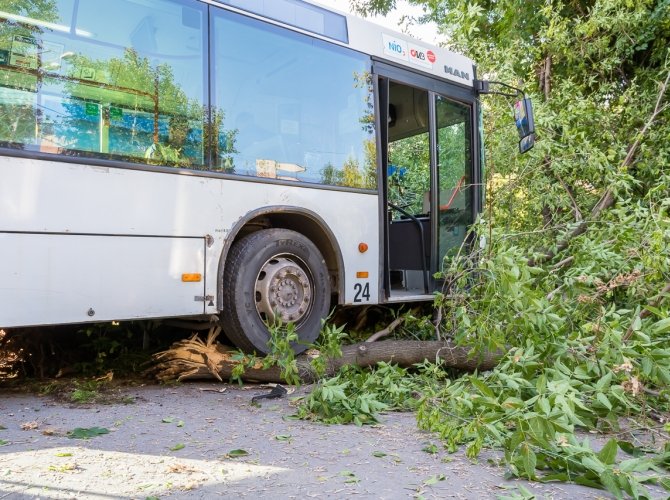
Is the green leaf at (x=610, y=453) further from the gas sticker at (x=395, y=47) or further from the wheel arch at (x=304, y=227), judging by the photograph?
the gas sticker at (x=395, y=47)

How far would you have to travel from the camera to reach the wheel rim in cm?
453

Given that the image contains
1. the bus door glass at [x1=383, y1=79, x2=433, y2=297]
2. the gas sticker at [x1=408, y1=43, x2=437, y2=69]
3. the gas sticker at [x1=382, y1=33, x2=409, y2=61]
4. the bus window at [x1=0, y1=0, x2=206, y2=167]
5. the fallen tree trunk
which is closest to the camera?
the bus window at [x1=0, y1=0, x2=206, y2=167]

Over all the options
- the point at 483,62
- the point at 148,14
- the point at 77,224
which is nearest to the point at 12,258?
the point at 77,224

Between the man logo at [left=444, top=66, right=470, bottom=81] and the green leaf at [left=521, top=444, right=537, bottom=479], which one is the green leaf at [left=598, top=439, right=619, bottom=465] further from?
the man logo at [left=444, top=66, right=470, bottom=81]


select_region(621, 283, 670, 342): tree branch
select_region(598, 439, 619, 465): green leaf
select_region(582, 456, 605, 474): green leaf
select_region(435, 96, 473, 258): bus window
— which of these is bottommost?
select_region(582, 456, 605, 474): green leaf

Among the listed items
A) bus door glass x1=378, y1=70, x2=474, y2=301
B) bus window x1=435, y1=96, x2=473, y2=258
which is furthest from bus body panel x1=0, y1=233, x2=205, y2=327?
bus window x1=435, y1=96, x2=473, y2=258

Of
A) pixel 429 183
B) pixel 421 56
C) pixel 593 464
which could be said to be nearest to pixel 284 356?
pixel 593 464

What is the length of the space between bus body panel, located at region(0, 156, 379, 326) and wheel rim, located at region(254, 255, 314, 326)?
16.9 inches

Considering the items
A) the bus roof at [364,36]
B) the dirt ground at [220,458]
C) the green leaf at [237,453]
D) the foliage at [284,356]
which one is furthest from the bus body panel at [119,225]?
the green leaf at [237,453]

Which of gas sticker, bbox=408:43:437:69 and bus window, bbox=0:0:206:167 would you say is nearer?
bus window, bbox=0:0:206:167

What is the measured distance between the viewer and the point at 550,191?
7344 millimetres

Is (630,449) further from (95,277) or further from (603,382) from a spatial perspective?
(95,277)

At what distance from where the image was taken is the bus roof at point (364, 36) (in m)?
4.78

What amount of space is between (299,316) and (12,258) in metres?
2.13
